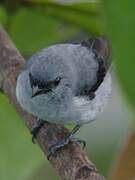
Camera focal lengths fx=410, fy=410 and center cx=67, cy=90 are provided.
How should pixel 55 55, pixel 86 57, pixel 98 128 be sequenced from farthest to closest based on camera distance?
pixel 86 57, pixel 55 55, pixel 98 128

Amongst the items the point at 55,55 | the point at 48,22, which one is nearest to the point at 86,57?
the point at 55,55

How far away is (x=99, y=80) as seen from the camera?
245 centimetres

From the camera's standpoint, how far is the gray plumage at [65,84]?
7.00 ft

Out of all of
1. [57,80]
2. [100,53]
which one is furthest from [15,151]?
[100,53]

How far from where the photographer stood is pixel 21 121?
6.00ft

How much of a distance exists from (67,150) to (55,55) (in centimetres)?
67

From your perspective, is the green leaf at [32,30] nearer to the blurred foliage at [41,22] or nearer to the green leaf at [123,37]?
the blurred foliage at [41,22]

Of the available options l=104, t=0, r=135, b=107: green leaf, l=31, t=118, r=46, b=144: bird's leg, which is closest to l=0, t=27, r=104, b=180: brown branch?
l=31, t=118, r=46, b=144: bird's leg

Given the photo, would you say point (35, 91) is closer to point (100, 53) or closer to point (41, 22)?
point (41, 22)

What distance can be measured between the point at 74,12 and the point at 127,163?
0.99m

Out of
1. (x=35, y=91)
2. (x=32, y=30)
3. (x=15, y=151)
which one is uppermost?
(x=32, y=30)

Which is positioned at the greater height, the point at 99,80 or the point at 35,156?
the point at 35,156

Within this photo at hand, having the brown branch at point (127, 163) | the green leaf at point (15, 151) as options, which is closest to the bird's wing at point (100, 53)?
the green leaf at point (15, 151)

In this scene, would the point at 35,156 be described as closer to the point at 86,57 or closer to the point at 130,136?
the point at 130,136
